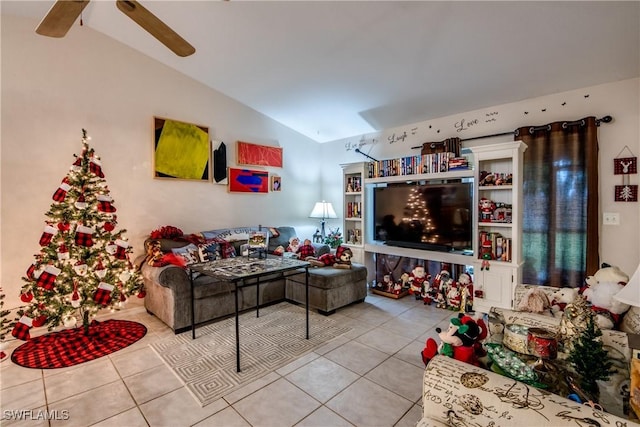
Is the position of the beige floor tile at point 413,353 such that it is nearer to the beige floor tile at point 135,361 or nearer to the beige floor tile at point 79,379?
the beige floor tile at point 135,361

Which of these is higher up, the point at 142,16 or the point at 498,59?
the point at 498,59

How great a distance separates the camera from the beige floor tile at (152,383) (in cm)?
200

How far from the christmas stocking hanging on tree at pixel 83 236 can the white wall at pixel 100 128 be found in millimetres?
688

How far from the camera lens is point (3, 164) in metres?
2.82

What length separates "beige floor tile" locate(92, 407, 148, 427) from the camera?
173 cm

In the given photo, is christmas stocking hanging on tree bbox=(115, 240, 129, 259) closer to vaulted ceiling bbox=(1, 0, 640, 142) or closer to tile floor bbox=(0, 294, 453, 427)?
tile floor bbox=(0, 294, 453, 427)

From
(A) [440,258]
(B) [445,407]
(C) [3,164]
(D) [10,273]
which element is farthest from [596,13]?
(D) [10,273]

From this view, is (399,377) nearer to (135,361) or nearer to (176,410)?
(176,410)

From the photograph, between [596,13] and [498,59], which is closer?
[596,13]

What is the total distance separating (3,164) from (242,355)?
9.30 ft

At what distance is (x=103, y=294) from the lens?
2.83 metres

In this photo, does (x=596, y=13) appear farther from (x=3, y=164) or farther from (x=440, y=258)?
(x=3, y=164)

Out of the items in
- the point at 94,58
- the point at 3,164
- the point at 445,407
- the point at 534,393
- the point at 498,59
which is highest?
the point at 94,58

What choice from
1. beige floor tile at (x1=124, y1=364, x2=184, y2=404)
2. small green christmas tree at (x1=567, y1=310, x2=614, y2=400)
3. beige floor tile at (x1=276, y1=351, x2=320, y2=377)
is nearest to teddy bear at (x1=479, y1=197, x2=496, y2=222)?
small green christmas tree at (x1=567, y1=310, x2=614, y2=400)
